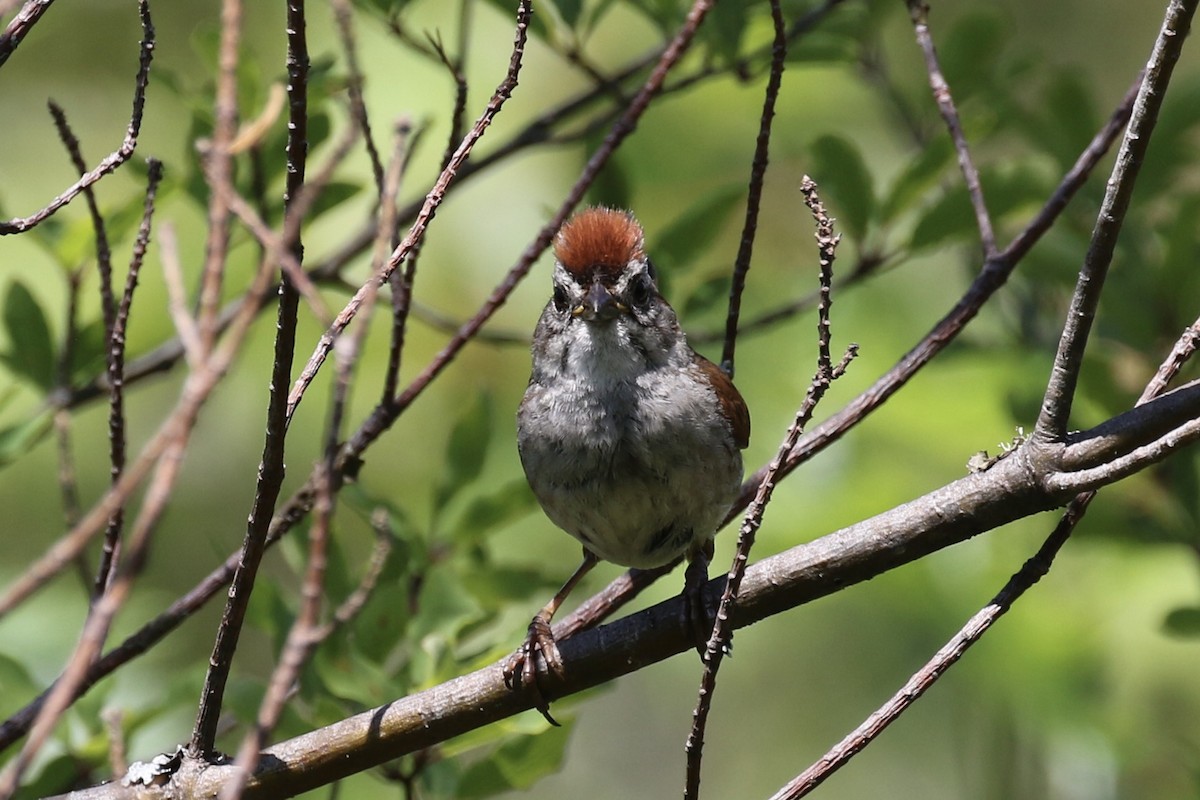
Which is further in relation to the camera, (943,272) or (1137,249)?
(943,272)

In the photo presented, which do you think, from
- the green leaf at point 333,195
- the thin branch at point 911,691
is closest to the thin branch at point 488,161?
the green leaf at point 333,195

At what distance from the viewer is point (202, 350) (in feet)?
5.12

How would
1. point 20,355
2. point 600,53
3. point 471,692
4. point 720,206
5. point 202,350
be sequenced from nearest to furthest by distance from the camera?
point 202,350 < point 471,692 < point 20,355 < point 720,206 < point 600,53

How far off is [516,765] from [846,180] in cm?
189

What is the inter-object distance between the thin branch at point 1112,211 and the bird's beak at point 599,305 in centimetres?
148

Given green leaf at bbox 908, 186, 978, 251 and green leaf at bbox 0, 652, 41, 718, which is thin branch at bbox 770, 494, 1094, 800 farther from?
green leaf at bbox 0, 652, 41, 718

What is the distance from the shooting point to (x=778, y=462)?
229cm

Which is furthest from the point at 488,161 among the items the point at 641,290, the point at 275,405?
the point at 275,405

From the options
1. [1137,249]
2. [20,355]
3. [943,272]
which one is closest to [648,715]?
[943,272]

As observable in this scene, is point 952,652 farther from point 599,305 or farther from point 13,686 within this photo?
point 13,686

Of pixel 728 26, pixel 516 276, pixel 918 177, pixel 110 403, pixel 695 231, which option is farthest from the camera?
pixel 695 231

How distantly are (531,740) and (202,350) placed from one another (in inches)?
82.8

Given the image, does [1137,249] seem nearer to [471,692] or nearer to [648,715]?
[471,692]

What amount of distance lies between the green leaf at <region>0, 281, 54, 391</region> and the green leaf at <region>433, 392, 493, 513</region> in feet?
3.66
